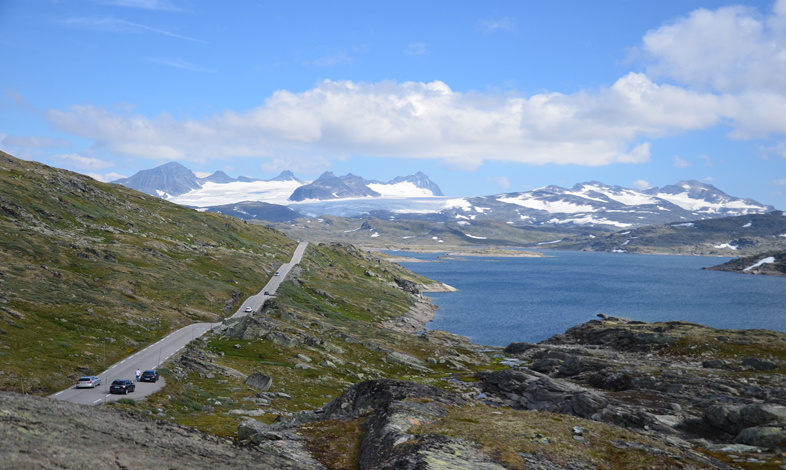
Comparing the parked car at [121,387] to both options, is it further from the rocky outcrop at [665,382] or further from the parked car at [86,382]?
the rocky outcrop at [665,382]

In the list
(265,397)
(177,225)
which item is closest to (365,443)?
(265,397)

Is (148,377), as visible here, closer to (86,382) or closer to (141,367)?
(86,382)

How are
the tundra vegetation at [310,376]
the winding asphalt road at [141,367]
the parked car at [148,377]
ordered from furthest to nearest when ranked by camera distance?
the parked car at [148,377] → the winding asphalt road at [141,367] → the tundra vegetation at [310,376]

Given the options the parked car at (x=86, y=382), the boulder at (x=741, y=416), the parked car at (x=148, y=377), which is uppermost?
the boulder at (x=741, y=416)

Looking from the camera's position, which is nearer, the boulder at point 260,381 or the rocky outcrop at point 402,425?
the rocky outcrop at point 402,425

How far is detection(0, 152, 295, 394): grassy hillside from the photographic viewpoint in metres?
54.7

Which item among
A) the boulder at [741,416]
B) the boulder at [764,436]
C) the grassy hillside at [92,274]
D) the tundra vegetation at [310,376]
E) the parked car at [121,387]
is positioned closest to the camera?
the tundra vegetation at [310,376]

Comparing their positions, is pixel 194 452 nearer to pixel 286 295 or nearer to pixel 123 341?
pixel 123 341

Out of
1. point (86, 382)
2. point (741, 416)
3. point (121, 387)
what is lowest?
point (86, 382)

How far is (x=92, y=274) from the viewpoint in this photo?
300ft

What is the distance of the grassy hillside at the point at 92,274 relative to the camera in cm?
5469

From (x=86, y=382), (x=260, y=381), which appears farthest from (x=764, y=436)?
(x=86, y=382)

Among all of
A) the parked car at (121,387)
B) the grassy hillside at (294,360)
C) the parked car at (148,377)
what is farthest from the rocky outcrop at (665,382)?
the parked car at (121,387)

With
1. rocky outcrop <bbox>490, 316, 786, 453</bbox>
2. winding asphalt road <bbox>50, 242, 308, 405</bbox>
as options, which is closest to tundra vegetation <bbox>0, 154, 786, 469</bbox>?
rocky outcrop <bbox>490, 316, 786, 453</bbox>
